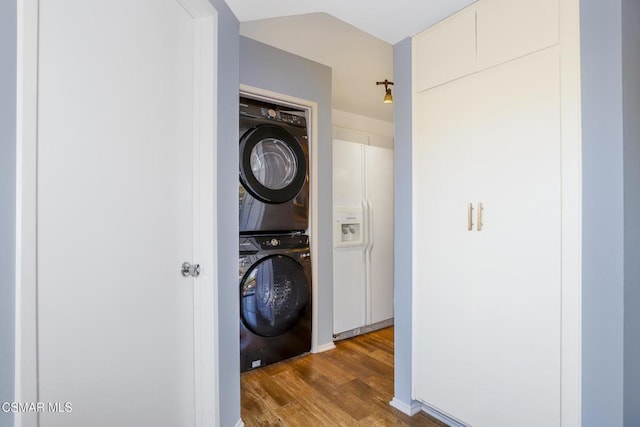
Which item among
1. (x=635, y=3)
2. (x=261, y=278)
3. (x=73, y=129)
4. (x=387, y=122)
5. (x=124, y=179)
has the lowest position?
(x=261, y=278)

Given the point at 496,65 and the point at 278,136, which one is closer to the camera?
the point at 496,65

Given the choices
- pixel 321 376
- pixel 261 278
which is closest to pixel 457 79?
pixel 261 278

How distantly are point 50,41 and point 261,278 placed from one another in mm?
1851

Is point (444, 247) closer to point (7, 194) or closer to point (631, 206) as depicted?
point (631, 206)

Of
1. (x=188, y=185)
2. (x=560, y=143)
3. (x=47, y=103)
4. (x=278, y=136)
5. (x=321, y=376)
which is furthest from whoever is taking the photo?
(x=278, y=136)

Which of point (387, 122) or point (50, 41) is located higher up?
point (387, 122)

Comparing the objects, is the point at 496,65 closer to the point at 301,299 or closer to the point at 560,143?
the point at 560,143

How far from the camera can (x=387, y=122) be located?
4445 millimetres

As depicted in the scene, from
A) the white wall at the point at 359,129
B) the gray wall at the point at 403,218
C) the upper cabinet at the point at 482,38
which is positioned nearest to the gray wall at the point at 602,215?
the upper cabinet at the point at 482,38

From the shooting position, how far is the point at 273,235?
2.49 meters

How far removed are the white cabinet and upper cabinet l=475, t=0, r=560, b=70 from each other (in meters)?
A: 0.05

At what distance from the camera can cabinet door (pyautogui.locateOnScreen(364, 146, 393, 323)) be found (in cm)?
321

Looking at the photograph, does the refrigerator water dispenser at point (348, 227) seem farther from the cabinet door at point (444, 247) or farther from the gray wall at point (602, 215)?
the gray wall at point (602, 215)

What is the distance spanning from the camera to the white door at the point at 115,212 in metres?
0.86
